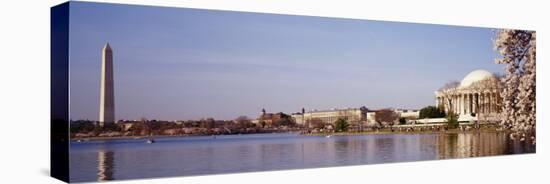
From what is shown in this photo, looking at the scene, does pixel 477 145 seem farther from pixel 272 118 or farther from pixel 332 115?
pixel 272 118

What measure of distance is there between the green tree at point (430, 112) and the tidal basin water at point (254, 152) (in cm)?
37

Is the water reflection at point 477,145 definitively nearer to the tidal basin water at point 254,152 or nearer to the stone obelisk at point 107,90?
the tidal basin water at point 254,152

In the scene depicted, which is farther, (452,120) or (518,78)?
(518,78)

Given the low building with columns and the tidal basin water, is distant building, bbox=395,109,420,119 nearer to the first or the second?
the tidal basin water

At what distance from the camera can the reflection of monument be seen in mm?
11133

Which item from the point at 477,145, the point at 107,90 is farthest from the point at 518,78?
the point at 107,90

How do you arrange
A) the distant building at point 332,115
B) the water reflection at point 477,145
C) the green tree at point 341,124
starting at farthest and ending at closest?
the water reflection at point 477,145, the green tree at point 341,124, the distant building at point 332,115

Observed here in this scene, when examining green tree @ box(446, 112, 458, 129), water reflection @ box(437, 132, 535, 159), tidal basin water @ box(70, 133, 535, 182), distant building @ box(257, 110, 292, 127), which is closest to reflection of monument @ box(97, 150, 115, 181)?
tidal basin water @ box(70, 133, 535, 182)

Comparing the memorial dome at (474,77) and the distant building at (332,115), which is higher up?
the memorial dome at (474,77)

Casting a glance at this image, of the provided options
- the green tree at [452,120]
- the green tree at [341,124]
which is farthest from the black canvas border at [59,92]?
→ the green tree at [452,120]

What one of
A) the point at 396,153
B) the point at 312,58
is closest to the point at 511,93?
the point at 396,153

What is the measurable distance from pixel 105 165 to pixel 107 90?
3.47 ft

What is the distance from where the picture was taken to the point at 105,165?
1143 cm

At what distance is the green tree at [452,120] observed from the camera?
15086 mm
